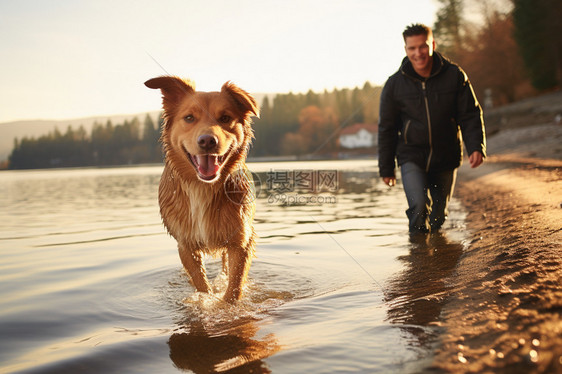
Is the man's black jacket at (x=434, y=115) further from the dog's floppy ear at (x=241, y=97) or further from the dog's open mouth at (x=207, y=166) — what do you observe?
the dog's open mouth at (x=207, y=166)

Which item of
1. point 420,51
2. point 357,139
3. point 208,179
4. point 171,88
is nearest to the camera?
point 208,179

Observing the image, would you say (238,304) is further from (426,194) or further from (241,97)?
(426,194)

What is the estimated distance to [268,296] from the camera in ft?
16.1

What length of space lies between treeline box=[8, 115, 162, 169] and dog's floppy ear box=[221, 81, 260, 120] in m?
71.4

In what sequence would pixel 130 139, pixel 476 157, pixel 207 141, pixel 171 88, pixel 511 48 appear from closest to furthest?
pixel 207 141, pixel 171 88, pixel 476 157, pixel 511 48, pixel 130 139

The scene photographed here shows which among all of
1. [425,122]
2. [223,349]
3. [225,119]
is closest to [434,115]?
[425,122]

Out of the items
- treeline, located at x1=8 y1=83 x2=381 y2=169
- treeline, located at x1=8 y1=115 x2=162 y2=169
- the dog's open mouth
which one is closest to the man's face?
the dog's open mouth

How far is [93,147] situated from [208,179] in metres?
103

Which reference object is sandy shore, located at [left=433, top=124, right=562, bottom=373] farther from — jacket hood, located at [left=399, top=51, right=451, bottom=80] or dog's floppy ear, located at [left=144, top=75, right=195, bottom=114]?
dog's floppy ear, located at [left=144, top=75, right=195, bottom=114]

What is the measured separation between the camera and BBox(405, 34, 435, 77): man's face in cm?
586

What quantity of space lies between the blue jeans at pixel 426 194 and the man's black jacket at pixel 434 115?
0.13 m

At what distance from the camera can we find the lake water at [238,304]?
120 inches

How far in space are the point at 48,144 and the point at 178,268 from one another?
421ft

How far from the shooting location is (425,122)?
20.1 ft
